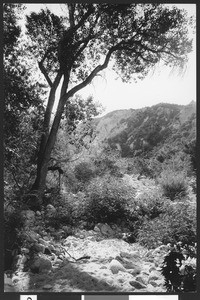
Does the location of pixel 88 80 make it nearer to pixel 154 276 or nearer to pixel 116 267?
pixel 116 267

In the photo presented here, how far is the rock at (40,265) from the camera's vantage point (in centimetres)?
448

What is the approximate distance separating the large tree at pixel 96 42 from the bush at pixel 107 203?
4.04ft

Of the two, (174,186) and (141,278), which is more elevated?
(174,186)

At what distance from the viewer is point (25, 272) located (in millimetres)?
4430

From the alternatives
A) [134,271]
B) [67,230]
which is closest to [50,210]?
[67,230]

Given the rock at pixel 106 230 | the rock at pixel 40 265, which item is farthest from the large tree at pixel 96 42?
the rock at pixel 40 265

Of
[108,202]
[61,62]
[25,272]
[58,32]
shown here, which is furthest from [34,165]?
[25,272]

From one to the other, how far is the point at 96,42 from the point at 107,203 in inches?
142

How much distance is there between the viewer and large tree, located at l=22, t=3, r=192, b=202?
6.65 m

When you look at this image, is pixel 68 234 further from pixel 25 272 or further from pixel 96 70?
pixel 96 70

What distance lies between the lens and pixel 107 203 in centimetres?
745

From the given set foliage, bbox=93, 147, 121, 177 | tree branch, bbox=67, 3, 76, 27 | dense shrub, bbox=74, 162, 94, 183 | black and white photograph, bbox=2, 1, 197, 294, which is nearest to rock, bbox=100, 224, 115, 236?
black and white photograph, bbox=2, 1, 197, 294

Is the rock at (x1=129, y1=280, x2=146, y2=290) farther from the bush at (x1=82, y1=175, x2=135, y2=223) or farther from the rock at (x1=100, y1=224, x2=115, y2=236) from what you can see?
the bush at (x1=82, y1=175, x2=135, y2=223)

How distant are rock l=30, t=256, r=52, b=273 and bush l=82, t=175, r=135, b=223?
8.90 ft
